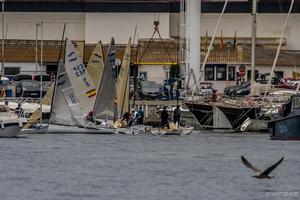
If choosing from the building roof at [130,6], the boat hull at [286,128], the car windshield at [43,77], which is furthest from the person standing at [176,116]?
the building roof at [130,6]

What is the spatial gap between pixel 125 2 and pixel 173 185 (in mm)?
83672

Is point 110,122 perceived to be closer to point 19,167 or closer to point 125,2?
point 19,167

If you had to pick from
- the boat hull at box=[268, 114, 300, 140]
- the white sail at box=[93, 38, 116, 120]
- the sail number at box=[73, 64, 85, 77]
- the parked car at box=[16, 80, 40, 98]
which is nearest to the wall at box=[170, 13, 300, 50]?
the parked car at box=[16, 80, 40, 98]

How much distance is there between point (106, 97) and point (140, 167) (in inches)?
1111

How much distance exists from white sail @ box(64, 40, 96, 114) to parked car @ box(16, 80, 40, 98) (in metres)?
16.7

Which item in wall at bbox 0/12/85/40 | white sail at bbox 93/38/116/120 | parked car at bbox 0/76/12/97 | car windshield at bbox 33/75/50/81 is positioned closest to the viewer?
white sail at bbox 93/38/116/120

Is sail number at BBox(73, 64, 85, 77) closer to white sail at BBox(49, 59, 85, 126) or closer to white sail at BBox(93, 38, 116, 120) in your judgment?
white sail at BBox(93, 38, 116, 120)

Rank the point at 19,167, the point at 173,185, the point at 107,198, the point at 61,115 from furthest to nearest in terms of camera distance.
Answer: the point at 61,115, the point at 19,167, the point at 173,185, the point at 107,198

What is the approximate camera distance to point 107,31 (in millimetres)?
133875

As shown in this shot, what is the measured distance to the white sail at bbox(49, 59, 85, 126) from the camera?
277ft

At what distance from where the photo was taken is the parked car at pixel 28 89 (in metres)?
108

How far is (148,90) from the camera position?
106 metres

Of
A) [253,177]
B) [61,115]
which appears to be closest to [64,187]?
[253,177]

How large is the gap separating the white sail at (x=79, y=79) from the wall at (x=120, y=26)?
138 feet
